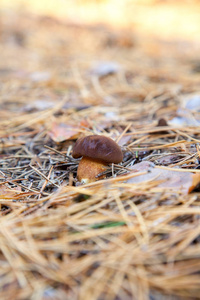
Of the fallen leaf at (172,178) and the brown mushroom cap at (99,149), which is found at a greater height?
the brown mushroom cap at (99,149)

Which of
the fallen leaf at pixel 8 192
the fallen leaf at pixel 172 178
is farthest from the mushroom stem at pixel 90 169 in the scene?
the fallen leaf at pixel 8 192

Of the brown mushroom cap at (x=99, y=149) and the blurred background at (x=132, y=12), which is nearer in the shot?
the brown mushroom cap at (x=99, y=149)

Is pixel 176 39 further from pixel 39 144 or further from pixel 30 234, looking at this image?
pixel 30 234

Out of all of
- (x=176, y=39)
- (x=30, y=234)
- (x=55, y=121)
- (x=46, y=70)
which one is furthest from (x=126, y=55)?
(x=30, y=234)

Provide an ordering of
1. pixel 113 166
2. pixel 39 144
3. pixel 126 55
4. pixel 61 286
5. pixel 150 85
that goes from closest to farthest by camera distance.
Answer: pixel 61 286 < pixel 113 166 < pixel 39 144 < pixel 150 85 < pixel 126 55

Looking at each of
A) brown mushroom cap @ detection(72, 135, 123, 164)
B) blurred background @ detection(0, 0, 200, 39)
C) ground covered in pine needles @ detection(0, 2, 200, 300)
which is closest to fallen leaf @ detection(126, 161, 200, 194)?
ground covered in pine needles @ detection(0, 2, 200, 300)

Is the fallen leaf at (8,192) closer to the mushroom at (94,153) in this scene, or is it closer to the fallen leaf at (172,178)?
the mushroom at (94,153)

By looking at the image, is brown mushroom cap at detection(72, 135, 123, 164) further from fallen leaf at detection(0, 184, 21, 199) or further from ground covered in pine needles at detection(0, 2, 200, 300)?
fallen leaf at detection(0, 184, 21, 199)
